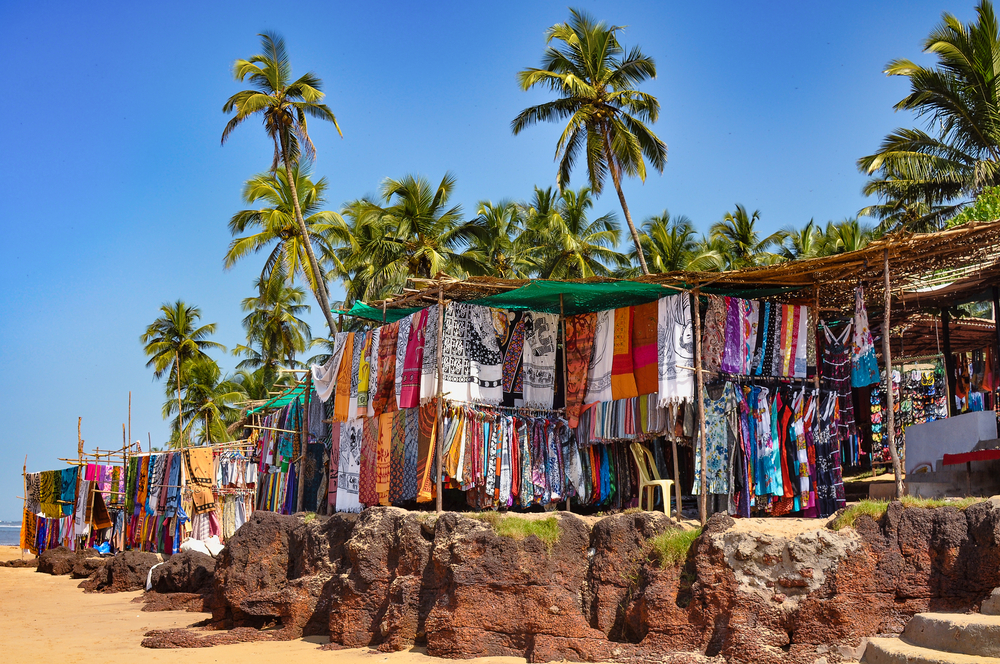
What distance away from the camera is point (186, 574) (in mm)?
15438

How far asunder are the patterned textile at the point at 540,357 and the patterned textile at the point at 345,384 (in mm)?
3030

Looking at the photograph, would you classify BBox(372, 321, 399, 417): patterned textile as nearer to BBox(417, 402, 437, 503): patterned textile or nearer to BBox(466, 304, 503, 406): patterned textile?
BBox(417, 402, 437, 503): patterned textile

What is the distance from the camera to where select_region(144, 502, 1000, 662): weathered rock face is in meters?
8.16

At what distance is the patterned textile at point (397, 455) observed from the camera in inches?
492

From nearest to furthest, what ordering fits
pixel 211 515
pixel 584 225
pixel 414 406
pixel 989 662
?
1. pixel 989 662
2. pixel 414 406
3. pixel 211 515
4. pixel 584 225

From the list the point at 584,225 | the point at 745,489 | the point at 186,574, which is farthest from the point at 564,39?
the point at 186,574

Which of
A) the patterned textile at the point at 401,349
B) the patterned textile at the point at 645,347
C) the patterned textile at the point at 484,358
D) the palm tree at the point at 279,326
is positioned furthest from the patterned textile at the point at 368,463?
the palm tree at the point at 279,326

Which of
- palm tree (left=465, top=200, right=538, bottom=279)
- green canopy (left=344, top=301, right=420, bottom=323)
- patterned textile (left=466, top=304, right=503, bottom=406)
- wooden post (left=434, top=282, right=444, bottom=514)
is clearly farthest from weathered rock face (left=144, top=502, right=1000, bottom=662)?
palm tree (left=465, top=200, right=538, bottom=279)

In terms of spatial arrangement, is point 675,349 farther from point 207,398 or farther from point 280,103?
point 207,398

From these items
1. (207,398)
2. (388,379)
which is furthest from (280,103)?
(207,398)

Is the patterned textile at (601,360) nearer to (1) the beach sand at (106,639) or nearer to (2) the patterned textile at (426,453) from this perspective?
(2) the patterned textile at (426,453)

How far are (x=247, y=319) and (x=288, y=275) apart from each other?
11.7 metres

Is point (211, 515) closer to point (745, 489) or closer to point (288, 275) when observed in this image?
point (288, 275)

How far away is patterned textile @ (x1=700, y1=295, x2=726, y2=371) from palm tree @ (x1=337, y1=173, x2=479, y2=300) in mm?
12564
